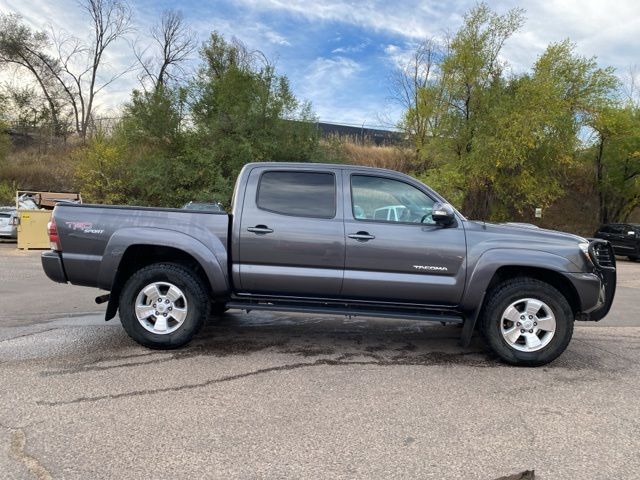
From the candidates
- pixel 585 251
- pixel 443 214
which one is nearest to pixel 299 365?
pixel 443 214

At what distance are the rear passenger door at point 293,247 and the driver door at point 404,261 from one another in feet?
0.51

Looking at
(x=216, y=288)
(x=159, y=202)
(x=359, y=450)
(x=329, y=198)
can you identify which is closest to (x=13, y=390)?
(x=216, y=288)

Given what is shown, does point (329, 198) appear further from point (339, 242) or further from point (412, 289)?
point (412, 289)

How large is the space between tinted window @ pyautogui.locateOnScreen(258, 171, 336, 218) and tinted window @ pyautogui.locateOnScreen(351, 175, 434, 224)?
0.87 feet

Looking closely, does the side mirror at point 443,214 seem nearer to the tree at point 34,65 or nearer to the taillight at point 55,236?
the taillight at point 55,236

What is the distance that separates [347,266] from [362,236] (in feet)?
1.11

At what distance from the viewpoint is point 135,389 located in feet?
12.8

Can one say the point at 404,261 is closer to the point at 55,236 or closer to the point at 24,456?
the point at 24,456

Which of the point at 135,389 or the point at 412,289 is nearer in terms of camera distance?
the point at 135,389

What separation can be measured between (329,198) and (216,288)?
1.50 meters

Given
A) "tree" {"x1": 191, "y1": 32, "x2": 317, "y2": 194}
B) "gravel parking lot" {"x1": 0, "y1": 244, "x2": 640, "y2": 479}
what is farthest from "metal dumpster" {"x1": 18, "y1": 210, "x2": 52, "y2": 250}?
"gravel parking lot" {"x1": 0, "y1": 244, "x2": 640, "y2": 479}

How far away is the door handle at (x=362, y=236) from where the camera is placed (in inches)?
188

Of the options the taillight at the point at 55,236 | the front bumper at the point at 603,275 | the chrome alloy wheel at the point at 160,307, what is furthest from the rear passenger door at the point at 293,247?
the front bumper at the point at 603,275

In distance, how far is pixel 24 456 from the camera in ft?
9.26
